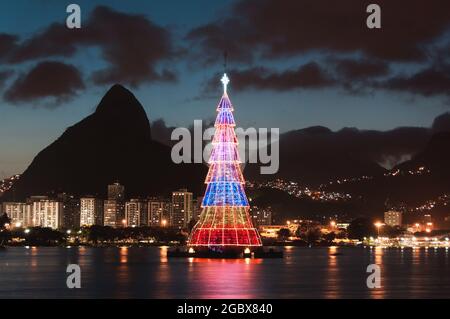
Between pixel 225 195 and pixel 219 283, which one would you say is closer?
pixel 219 283

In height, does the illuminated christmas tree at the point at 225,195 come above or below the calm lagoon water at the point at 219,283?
above

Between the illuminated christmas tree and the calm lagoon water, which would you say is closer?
the calm lagoon water

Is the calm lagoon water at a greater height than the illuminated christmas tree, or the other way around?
the illuminated christmas tree

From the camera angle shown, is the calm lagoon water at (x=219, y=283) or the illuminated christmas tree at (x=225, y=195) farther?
the illuminated christmas tree at (x=225, y=195)

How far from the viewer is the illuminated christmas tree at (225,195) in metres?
84.0

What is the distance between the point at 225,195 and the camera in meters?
85.9

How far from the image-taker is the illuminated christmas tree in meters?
84.0

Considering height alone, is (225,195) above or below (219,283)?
above
